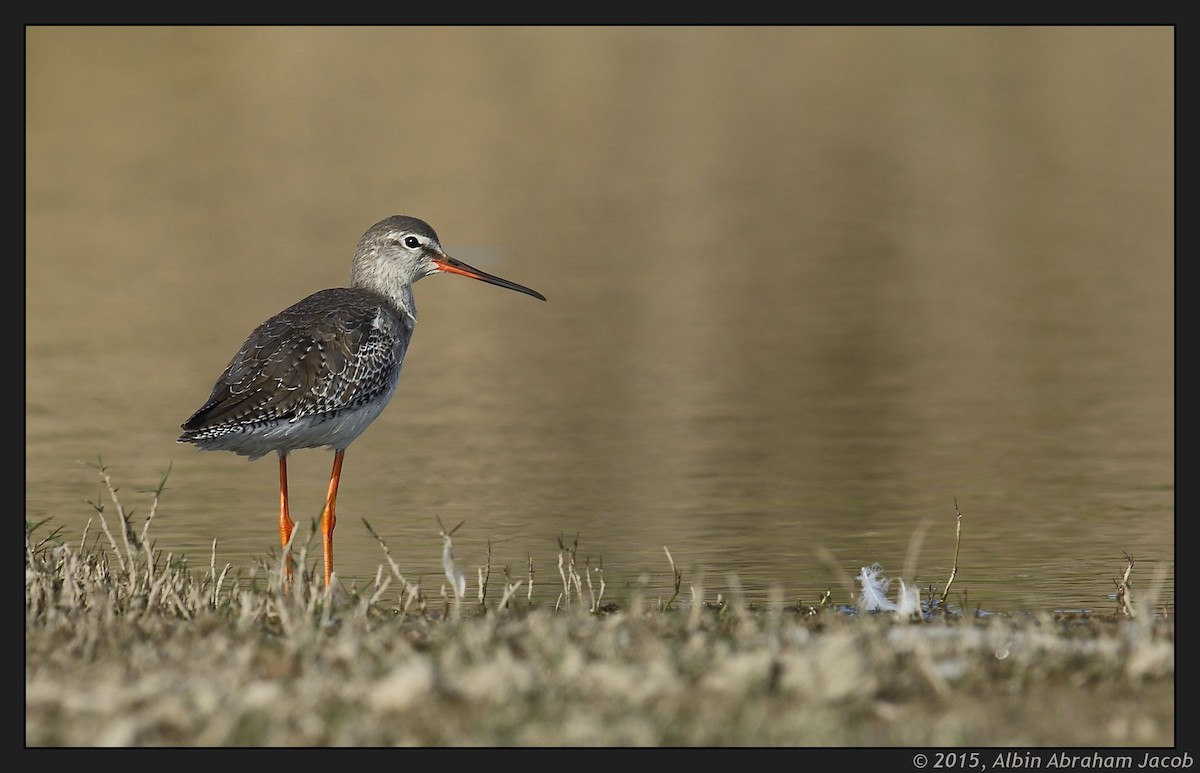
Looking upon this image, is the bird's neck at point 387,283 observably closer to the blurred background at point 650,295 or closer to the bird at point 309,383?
the bird at point 309,383

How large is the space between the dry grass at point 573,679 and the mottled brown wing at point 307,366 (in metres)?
1.80

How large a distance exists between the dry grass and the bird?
1.73 m

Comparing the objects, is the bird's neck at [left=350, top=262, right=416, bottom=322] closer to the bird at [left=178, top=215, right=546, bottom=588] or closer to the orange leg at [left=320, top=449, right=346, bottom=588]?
the bird at [left=178, top=215, right=546, bottom=588]

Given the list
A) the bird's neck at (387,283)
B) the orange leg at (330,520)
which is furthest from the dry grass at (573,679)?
the bird's neck at (387,283)

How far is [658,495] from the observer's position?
12.4m

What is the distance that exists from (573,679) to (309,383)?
3.66 meters

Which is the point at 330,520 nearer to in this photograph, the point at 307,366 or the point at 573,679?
the point at 307,366

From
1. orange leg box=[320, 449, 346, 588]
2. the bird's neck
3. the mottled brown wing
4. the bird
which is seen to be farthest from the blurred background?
the bird's neck

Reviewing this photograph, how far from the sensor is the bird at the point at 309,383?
9125 millimetres

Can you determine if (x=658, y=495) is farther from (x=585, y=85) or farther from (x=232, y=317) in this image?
(x=585, y=85)

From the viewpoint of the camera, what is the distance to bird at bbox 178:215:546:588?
9125 millimetres

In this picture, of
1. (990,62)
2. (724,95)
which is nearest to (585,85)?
(724,95)

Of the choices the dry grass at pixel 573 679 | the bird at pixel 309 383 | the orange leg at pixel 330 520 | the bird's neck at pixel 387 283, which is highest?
the bird's neck at pixel 387 283

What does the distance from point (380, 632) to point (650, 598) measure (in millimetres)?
2703
